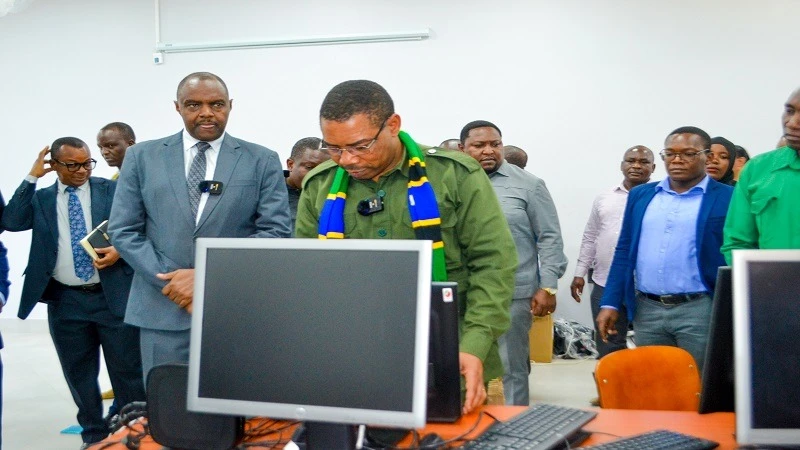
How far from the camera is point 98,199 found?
3.95 metres

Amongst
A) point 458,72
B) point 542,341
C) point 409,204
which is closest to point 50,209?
point 409,204

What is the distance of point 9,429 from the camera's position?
4.27 metres

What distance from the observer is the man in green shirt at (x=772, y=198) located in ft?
8.11

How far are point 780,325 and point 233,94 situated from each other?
6649 mm

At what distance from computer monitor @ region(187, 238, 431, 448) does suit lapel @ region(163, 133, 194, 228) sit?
47.5 inches

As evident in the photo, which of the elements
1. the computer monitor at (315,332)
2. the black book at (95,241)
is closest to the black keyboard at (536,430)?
the computer monitor at (315,332)

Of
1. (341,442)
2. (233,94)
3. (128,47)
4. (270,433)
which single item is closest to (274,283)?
(341,442)

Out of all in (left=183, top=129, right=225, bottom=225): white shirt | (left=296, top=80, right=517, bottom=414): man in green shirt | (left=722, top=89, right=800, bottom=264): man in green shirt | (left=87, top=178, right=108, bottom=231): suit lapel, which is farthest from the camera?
(left=87, top=178, right=108, bottom=231): suit lapel

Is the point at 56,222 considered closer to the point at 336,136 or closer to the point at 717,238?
the point at 336,136

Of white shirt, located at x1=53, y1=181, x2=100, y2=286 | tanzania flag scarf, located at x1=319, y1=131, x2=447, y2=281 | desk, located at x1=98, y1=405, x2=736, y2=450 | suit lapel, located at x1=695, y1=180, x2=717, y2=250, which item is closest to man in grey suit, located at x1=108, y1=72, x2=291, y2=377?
tanzania flag scarf, located at x1=319, y1=131, x2=447, y2=281

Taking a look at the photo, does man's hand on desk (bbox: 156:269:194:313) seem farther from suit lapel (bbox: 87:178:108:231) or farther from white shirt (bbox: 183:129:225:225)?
suit lapel (bbox: 87:178:108:231)

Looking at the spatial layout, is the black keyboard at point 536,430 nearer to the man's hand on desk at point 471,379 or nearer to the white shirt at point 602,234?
the man's hand on desk at point 471,379

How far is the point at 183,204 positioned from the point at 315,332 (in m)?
1.40

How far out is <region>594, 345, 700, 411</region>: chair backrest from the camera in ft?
7.57
